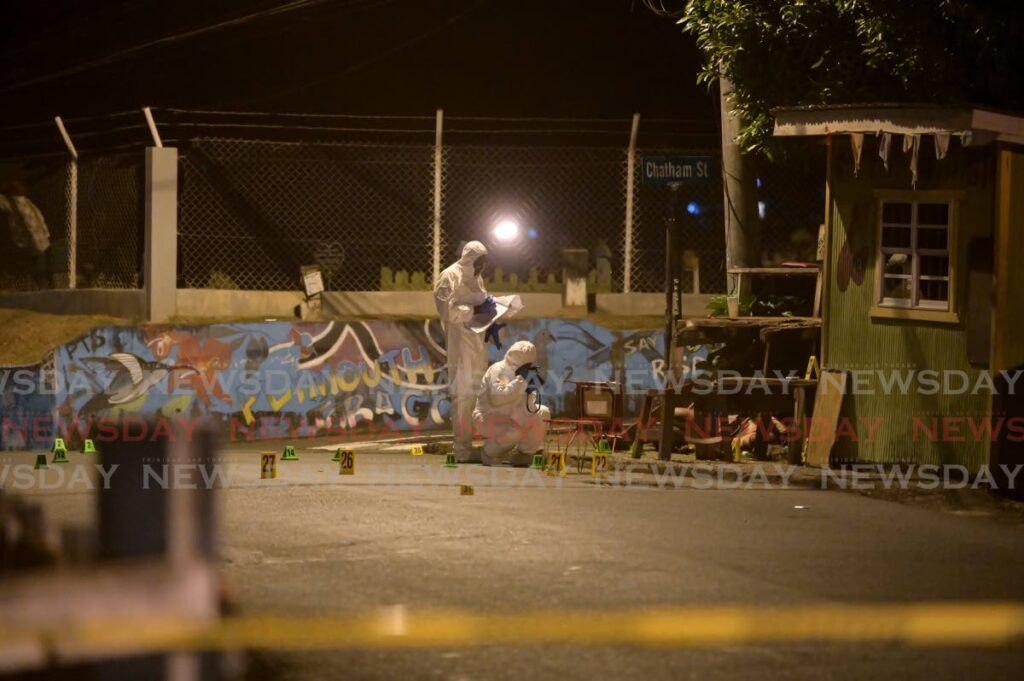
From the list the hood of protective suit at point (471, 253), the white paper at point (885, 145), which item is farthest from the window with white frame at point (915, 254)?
the hood of protective suit at point (471, 253)

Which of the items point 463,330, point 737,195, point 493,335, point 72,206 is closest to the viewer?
point 463,330

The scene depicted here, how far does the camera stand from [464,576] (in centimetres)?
874

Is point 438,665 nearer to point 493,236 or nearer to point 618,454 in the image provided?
point 618,454

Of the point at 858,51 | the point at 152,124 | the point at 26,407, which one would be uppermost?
the point at 858,51

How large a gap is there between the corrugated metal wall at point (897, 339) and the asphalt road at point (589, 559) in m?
1.44

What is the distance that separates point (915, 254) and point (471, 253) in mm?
4425

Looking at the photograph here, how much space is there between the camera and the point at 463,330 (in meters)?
15.5

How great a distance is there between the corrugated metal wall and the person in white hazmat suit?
3577 mm

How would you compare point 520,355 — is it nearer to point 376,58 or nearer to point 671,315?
point 671,315

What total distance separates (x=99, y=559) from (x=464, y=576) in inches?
174

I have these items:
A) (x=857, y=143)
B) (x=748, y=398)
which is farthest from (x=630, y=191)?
(x=857, y=143)

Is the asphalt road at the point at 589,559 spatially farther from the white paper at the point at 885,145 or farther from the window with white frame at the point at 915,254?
the white paper at the point at 885,145

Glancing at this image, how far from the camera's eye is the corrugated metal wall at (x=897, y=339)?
13.5 metres

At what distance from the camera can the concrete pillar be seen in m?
18.0
